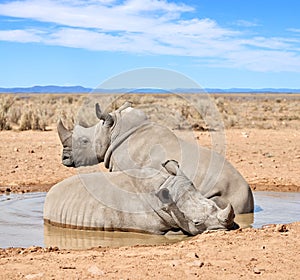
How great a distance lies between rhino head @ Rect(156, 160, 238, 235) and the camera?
8.55 metres

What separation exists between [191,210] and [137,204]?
918mm

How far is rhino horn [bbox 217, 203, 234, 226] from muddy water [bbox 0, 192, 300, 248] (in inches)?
25.0

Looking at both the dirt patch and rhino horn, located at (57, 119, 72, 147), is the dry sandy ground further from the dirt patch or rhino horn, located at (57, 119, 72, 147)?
the dirt patch

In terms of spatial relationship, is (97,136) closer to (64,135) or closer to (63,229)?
(64,135)

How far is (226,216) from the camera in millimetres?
8438

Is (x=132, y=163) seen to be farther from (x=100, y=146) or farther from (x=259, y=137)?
(x=259, y=137)

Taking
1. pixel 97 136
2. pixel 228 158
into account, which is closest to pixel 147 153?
pixel 97 136

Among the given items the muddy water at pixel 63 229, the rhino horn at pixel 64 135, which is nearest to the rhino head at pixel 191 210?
the muddy water at pixel 63 229

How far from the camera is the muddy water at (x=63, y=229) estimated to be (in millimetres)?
8627

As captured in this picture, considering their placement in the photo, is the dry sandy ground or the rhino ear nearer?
the dry sandy ground

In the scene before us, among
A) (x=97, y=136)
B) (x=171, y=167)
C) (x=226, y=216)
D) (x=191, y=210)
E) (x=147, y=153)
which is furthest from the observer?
(x=97, y=136)

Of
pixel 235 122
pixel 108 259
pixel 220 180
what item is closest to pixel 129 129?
pixel 220 180

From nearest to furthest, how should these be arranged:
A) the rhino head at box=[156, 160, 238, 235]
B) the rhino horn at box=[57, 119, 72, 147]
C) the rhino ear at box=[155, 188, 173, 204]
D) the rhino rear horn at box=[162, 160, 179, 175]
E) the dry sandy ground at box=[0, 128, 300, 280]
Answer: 1. the dry sandy ground at box=[0, 128, 300, 280]
2. the rhino head at box=[156, 160, 238, 235]
3. the rhino ear at box=[155, 188, 173, 204]
4. the rhino rear horn at box=[162, 160, 179, 175]
5. the rhino horn at box=[57, 119, 72, 147]

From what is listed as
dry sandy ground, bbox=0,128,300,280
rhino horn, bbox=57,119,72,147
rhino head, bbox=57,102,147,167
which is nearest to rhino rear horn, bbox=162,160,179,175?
dry sandy ground, bbox=0,128,300,280
